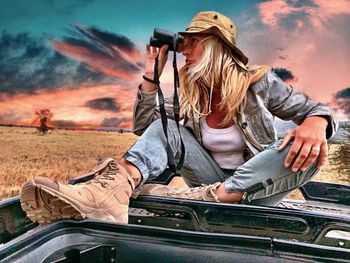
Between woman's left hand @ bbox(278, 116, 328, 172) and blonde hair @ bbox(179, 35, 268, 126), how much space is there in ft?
1.12

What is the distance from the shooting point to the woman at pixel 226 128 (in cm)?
179

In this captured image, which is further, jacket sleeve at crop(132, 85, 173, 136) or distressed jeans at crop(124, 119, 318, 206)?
jacket sleeve at crop(132, 85, 173, 136)

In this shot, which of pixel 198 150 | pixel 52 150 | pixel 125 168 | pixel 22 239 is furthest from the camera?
pixel 52 150

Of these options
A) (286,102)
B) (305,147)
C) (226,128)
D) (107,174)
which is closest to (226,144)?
(226,128)

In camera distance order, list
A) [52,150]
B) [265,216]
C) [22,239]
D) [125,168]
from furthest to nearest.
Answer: [52,150]
[125,168]
[265,216]
[22,239]

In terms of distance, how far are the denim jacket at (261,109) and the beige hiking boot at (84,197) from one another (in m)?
0.48

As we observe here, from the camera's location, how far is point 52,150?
5551 mm

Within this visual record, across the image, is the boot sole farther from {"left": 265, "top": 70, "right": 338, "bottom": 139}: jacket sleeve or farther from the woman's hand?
{"left": 265, "top": 70, "right": 338, "bottom": 139}: jacket sleeve

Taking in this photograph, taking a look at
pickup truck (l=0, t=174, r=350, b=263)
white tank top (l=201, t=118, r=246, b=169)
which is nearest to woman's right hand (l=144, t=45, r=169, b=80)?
white tank top (l=201, t=118, r=246, b=169)

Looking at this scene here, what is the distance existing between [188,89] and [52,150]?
12.2ft

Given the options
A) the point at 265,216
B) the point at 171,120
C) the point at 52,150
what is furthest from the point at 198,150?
the point at 52,150

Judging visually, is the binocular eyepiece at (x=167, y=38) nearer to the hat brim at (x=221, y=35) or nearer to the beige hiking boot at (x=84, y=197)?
the hat brim at (x=221, y=35)

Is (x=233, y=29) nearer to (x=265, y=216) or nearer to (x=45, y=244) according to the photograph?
(x=265, y=216)

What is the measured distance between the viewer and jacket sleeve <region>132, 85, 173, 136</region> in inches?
81.3
